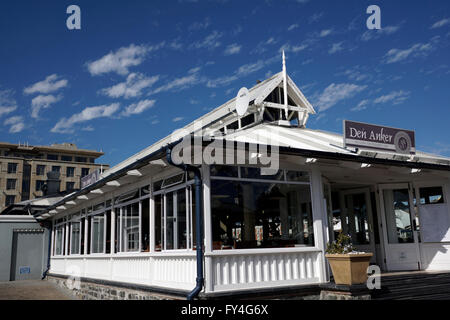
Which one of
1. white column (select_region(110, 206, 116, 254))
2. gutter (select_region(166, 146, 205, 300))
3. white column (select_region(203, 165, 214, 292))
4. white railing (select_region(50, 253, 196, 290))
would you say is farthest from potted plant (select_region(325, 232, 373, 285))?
white column (select_region(110, 206, 116, 254))

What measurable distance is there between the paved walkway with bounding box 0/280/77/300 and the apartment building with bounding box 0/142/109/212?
5058 cm

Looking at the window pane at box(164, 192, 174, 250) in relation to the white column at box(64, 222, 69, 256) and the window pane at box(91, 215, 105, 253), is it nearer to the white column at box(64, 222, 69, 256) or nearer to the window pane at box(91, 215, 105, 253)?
the window pane at box(91, 215, 105, 253)

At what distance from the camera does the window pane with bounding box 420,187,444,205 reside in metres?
10.8

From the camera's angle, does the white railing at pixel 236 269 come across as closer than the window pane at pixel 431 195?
Yes

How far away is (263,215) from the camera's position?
26.7ft

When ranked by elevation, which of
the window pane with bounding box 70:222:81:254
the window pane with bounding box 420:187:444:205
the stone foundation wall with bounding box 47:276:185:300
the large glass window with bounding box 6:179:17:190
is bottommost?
the stone foundation wall with bounding box 47:276:185:300

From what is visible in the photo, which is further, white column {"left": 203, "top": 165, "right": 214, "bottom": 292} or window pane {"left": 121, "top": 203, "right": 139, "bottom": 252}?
window pane {"left": 121, "top": 203, "right": 139, "bottom": 252}

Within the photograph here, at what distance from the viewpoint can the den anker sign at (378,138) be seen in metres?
9.16

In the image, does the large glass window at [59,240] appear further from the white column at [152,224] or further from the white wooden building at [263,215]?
the white column at [152,224]

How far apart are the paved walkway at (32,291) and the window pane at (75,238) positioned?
1.51 meters

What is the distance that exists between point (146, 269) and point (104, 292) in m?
3.03

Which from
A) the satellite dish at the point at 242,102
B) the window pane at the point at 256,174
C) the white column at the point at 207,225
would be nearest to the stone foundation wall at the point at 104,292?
the white column at the point at 207,225
